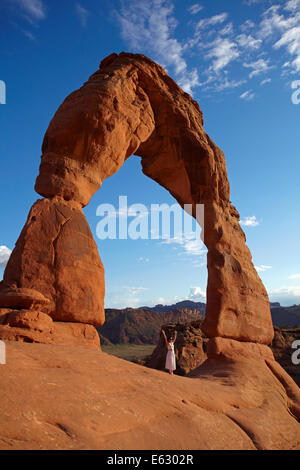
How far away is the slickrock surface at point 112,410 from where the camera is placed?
256cm

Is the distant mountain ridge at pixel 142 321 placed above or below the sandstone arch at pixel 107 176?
below

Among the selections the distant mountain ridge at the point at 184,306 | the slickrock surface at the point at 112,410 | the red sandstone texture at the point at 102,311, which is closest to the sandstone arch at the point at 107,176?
the red sandstone texture at the point at 102,311

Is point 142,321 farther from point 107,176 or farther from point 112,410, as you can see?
point 112,410

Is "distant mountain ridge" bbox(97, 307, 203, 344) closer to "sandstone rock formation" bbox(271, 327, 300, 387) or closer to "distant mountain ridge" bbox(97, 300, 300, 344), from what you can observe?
"distant mountain ridge" bbox(97, 300, 300, 344)

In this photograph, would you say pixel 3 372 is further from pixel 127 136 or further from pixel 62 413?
pixel 127 136

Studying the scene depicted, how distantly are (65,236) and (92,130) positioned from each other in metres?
2.08

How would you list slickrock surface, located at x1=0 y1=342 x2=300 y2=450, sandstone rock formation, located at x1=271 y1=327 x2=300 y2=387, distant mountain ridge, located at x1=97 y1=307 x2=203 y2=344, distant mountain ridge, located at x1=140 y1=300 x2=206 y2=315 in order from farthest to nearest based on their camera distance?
distant mountain ridge, located at x1=140 y1=300 x2=206 y2=315, distant mountain ridge, located at x1=97 y1=307 x2=203 y2=344, sandstone rock formation, located at x1=271 y1=327 x2=300 y2=387, slickrock surface, located at x1=0 y1=342 x2=300 y2=450

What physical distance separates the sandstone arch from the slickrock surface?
1305 millimetres

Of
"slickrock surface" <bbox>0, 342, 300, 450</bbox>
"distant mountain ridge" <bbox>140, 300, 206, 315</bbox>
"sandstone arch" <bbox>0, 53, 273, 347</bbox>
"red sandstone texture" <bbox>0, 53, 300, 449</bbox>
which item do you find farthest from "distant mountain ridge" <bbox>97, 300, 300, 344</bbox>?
"slickrock surface" <bbox>0, 342, 300, 450</bbox>

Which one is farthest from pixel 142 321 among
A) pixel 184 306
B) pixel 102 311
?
pixel 102 311

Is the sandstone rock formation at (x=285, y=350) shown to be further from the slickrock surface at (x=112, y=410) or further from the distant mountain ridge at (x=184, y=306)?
the distant mountain ridge at (x=184, y=306)

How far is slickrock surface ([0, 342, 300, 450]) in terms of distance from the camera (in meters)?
2.56

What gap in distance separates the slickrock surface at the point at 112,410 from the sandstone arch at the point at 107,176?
1.31 metres

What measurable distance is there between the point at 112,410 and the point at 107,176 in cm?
457
